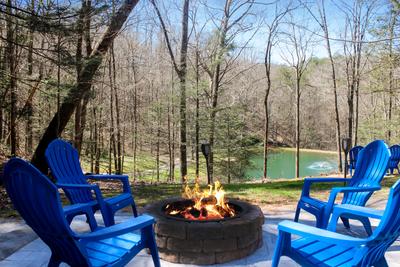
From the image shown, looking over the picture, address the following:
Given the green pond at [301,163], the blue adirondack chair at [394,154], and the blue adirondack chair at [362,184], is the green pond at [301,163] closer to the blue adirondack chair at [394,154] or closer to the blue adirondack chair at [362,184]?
the blue adirondack chair at [394,154]

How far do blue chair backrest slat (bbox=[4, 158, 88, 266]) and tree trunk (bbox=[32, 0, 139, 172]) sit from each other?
156 inches

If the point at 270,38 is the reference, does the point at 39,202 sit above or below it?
below

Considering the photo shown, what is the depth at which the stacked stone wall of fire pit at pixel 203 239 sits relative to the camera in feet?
7.63

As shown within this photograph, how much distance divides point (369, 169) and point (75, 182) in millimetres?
2727

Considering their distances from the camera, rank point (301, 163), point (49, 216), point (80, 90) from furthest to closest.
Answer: point (301, 163)
point (80, 90)
point (49, 216)

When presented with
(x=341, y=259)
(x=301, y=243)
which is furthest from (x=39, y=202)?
(x=341, y=259)

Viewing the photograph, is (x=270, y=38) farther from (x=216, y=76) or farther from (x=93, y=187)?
(x=93, y=187)

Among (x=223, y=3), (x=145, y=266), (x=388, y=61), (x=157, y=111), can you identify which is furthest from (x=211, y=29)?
(x=145, y=266)

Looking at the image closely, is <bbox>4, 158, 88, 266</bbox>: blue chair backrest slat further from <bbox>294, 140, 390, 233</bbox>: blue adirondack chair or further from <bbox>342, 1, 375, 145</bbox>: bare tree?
<bbox>342, 1, 375, 145</bbox>: bare tree

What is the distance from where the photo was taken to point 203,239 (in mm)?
2322

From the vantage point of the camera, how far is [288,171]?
23234 millimetres

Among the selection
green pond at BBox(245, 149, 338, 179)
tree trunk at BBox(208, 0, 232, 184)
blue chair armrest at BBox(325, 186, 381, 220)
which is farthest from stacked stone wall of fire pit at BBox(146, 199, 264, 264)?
green pond at BBox(245, 149, 338, 179)

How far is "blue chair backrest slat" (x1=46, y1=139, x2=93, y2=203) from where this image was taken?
279 cm

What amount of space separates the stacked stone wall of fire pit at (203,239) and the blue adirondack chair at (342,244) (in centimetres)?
55
